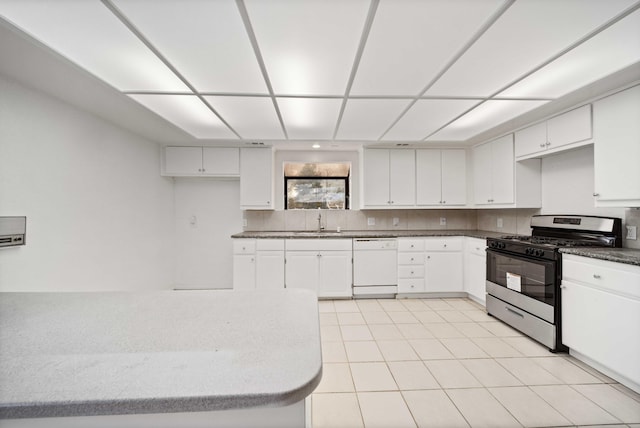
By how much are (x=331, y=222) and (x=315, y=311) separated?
130 inches

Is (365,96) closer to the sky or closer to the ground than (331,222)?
closer to the sky

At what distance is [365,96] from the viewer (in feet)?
7.39

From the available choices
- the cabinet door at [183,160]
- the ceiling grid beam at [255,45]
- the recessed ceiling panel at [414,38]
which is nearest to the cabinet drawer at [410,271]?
the recessed ceiling panel at [414,38]

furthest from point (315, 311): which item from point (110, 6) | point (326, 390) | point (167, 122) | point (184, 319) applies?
point (167, 122)

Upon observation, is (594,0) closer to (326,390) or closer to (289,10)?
(289,10)

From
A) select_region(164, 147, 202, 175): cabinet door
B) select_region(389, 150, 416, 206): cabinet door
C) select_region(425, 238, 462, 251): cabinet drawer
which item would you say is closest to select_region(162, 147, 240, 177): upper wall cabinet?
select_region(164, 147, 202, 175): cabinet door

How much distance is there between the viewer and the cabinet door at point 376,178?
3.95 m

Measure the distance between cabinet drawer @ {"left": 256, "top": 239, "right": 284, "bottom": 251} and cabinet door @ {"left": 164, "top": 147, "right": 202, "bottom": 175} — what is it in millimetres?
1398

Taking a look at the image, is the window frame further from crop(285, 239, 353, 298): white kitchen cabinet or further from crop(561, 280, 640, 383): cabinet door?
crop(561, 280, 640, 383): cabinet door

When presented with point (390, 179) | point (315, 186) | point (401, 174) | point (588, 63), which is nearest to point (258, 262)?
point (315, 186)

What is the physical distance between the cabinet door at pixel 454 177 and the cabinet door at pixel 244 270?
3.02 meters

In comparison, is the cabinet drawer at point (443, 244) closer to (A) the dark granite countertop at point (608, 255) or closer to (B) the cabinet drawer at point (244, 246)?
(A) the dark granite countertop at point (608, 255)

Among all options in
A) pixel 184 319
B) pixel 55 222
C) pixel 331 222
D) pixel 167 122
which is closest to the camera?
pixel 184 319

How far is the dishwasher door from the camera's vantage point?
369 cm
